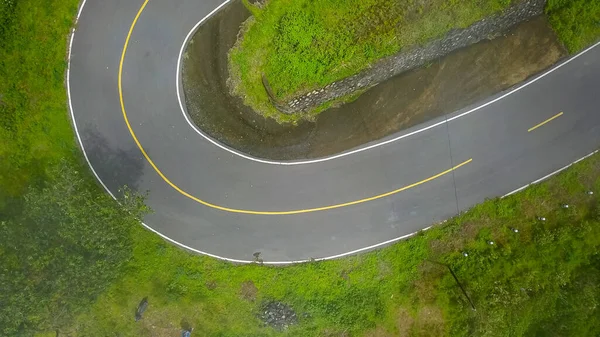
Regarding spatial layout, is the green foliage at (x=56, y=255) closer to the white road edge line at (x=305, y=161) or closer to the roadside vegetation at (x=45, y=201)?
the roadside vegetation at (x=45, y=201)

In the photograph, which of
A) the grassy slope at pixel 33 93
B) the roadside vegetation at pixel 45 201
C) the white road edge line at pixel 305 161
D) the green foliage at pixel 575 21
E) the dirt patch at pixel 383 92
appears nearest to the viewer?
→ the roadside vegetation at pixel 45 201

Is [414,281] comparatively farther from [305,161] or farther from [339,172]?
[305,161]

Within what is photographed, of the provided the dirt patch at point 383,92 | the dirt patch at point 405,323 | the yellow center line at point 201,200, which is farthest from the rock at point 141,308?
the dirt patch at point 405,323

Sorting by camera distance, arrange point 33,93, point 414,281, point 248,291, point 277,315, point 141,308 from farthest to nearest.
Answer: point 414,281, point 248,291, point 277,315, point 141,308, point 33,93

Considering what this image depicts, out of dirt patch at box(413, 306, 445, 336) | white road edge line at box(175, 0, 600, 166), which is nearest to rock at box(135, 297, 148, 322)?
white road edge line at box(175, 0, 600, 166)

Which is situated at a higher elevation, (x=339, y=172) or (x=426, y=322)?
(x=339, y=172)

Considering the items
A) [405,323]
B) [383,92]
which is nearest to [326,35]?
[383,92]

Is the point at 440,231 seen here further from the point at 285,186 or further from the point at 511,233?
the point at 285,186

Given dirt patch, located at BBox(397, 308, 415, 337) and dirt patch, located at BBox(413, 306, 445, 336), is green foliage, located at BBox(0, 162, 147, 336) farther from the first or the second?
dirt patch, located at BBox(413, 306, 445, 336)
